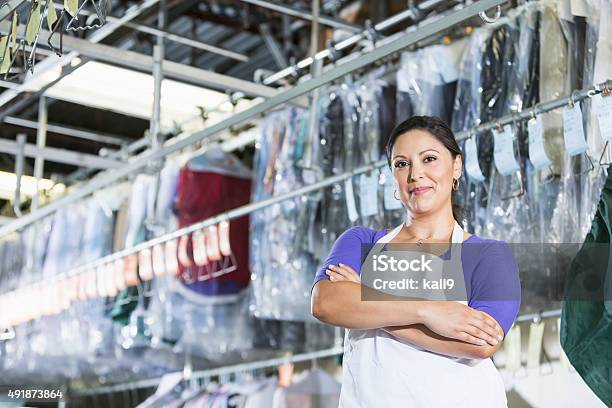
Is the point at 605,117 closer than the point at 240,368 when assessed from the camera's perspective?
Yes

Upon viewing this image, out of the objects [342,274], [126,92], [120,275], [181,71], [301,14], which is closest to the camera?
[342,274]

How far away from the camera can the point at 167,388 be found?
16.8ft

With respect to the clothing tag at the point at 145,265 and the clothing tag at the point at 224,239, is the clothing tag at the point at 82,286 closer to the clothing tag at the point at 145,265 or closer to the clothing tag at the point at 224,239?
the clothing tag at the point at 145,265

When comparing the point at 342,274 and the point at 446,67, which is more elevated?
the point at 446,67

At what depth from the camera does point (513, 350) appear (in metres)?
4.01

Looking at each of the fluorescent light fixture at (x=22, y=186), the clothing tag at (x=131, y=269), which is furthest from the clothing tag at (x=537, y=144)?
the fluorescent light fixture at (x=22, y=186)

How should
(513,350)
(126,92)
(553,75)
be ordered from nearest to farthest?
(553,75)
(513,350)
(126,92)

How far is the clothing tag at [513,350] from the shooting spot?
3.98 metres

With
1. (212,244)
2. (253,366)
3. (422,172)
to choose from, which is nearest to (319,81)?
(422,172)

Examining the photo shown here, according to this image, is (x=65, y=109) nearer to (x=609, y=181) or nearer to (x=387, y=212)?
(x=387, y=212)

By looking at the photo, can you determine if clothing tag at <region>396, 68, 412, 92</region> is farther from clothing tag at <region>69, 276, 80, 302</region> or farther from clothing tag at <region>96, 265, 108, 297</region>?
clothing tag at <region>69, 276, 80, 302</region>

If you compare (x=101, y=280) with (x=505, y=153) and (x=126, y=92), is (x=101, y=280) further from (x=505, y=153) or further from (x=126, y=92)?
(x=505, y=153)

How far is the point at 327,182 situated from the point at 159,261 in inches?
57.7

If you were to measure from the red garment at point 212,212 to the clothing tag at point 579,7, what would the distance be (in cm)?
229
